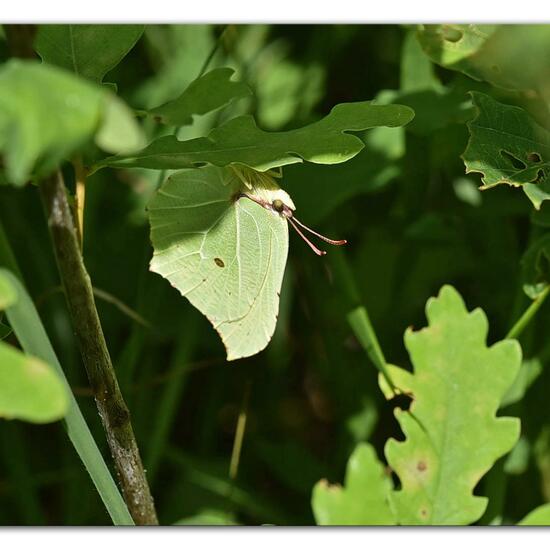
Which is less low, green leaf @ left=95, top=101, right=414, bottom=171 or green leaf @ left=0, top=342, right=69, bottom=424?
green leaf @ left=0, top=342, right=69, bottom=424

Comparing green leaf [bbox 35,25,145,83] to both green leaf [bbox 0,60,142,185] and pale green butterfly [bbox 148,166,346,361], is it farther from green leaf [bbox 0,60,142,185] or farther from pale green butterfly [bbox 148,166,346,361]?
green leaf [bbox 0,60,142,185]

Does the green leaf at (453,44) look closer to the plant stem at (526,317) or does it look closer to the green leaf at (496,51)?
the green leaf at (496,51)

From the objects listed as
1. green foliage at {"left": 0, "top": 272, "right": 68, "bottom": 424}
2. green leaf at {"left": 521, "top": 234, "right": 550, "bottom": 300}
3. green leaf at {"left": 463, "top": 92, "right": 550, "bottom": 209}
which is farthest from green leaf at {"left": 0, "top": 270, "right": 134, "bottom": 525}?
green leaf at {"left": 521, "top": 234, "right": 550, "bottom": 300}

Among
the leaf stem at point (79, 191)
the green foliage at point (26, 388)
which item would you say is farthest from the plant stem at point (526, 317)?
the green foliage at point (26, 388)
